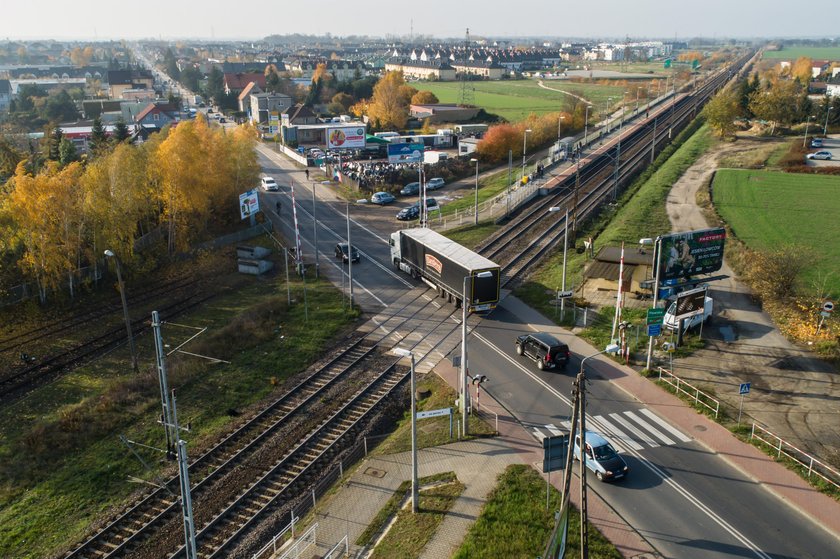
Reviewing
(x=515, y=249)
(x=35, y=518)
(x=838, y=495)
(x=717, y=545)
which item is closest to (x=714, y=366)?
(x=838, y=495)

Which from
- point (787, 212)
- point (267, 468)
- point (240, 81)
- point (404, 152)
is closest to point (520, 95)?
point (240, 81)

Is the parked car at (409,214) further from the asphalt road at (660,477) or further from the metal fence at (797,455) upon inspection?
the metal fence at (797,455)

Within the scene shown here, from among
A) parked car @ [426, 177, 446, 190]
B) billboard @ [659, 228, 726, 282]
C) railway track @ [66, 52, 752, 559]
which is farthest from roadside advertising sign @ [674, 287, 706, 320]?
parked car @ [426, 177, 446, 190]

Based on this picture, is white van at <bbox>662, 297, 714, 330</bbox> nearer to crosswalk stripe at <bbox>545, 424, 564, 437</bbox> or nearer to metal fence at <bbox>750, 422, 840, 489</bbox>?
metal fence at <bbox>750, 422, 840, 489</bbox>

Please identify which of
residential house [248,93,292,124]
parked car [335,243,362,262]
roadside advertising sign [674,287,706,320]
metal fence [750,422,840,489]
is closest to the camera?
metal fence [750,422,840,489]

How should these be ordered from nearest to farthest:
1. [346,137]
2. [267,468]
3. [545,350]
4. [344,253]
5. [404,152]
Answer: [267,468], [545,350], [344,253], [404,152], [346,137]

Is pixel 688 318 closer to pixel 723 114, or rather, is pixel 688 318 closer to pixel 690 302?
pixel 690 302
